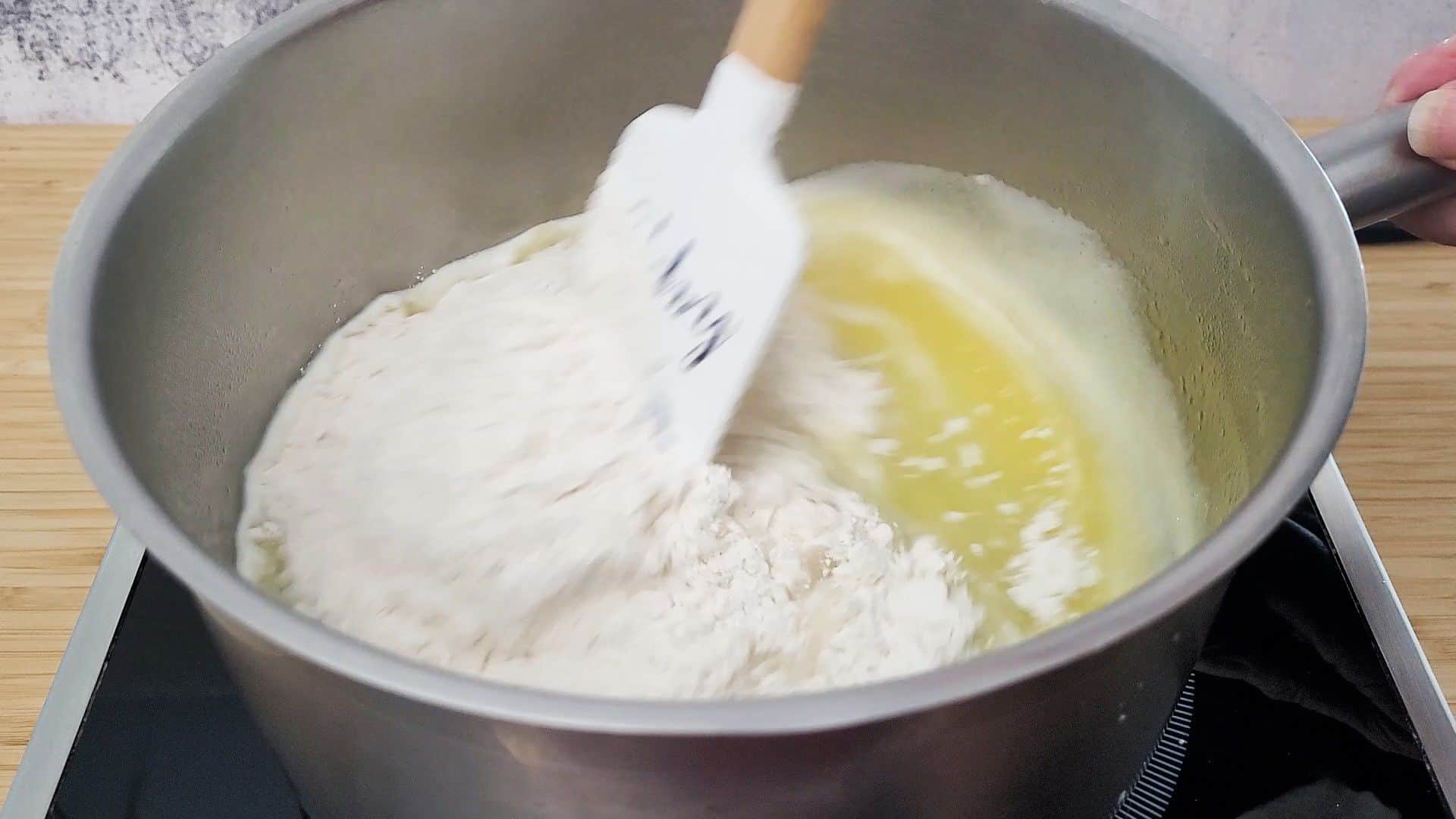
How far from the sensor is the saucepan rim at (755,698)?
336 mm

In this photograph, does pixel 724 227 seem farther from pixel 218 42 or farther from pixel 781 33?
pixel 218 42

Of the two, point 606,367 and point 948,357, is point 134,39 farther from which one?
point 948,357

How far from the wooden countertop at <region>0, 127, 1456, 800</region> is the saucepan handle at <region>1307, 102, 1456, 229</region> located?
9.6 inches

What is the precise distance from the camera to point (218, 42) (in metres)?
A: 0.93

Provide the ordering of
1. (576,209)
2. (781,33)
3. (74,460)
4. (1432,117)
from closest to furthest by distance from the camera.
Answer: (1432,117), (781,33), (74,460), (576,209)

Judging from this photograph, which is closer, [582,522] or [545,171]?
[582,522]

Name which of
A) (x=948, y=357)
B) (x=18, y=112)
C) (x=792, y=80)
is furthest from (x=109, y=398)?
(x=18, y=112)

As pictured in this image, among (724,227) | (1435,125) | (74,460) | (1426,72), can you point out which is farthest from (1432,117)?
(74,460)

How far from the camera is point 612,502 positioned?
1.95 feet

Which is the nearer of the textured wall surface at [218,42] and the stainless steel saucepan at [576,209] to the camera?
the stainless steel saucepan at [576,209]

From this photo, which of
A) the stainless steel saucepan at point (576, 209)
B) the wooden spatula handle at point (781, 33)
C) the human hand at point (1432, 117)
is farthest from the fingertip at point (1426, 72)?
the wooden spatula handle at point (781, 33)

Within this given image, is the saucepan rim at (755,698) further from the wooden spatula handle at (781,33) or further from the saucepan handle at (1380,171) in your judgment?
the wooden spatula handle at (781,33)

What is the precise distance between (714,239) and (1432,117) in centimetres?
35

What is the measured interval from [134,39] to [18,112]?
0.14m
